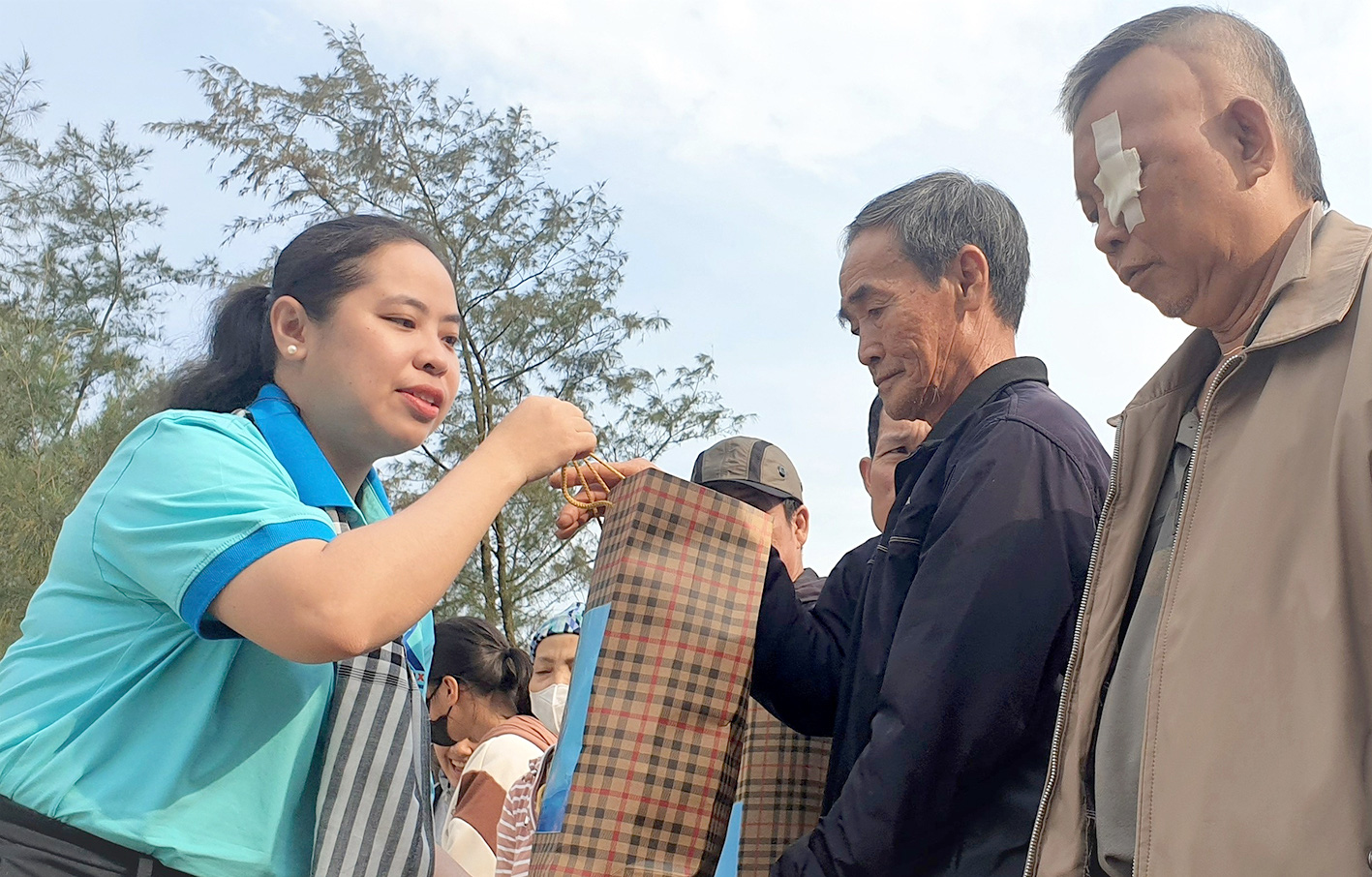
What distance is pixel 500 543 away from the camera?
1262 cm

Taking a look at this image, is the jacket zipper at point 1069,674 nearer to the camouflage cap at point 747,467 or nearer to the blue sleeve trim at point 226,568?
the blue sleeve trim at point 226,568

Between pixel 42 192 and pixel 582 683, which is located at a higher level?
pixel 42 192

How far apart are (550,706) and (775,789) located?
2.50m

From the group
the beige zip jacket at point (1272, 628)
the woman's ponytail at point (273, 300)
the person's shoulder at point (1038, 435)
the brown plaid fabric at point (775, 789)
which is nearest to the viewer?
the beige zip jacket at point (1272, 628)

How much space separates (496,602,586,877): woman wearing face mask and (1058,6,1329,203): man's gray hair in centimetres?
246

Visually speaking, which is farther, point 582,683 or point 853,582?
point 853,582

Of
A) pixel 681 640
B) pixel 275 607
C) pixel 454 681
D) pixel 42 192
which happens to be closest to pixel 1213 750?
pixel 681 640

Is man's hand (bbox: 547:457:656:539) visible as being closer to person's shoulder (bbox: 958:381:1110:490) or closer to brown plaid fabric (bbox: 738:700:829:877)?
brown plaid fabric (bbox: 738:700:829:877)

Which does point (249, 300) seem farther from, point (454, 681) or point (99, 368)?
point (99, 368)

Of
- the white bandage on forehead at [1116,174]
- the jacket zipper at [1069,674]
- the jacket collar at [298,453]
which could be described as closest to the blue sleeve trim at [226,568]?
the jacket collar at [298,453]

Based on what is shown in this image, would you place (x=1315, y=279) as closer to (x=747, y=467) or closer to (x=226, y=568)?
(x=226, y=568)

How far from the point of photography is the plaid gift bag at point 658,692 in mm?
2131

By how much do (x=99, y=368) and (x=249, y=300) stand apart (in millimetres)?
14328

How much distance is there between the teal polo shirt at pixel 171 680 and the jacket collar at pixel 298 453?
5 centimetres
